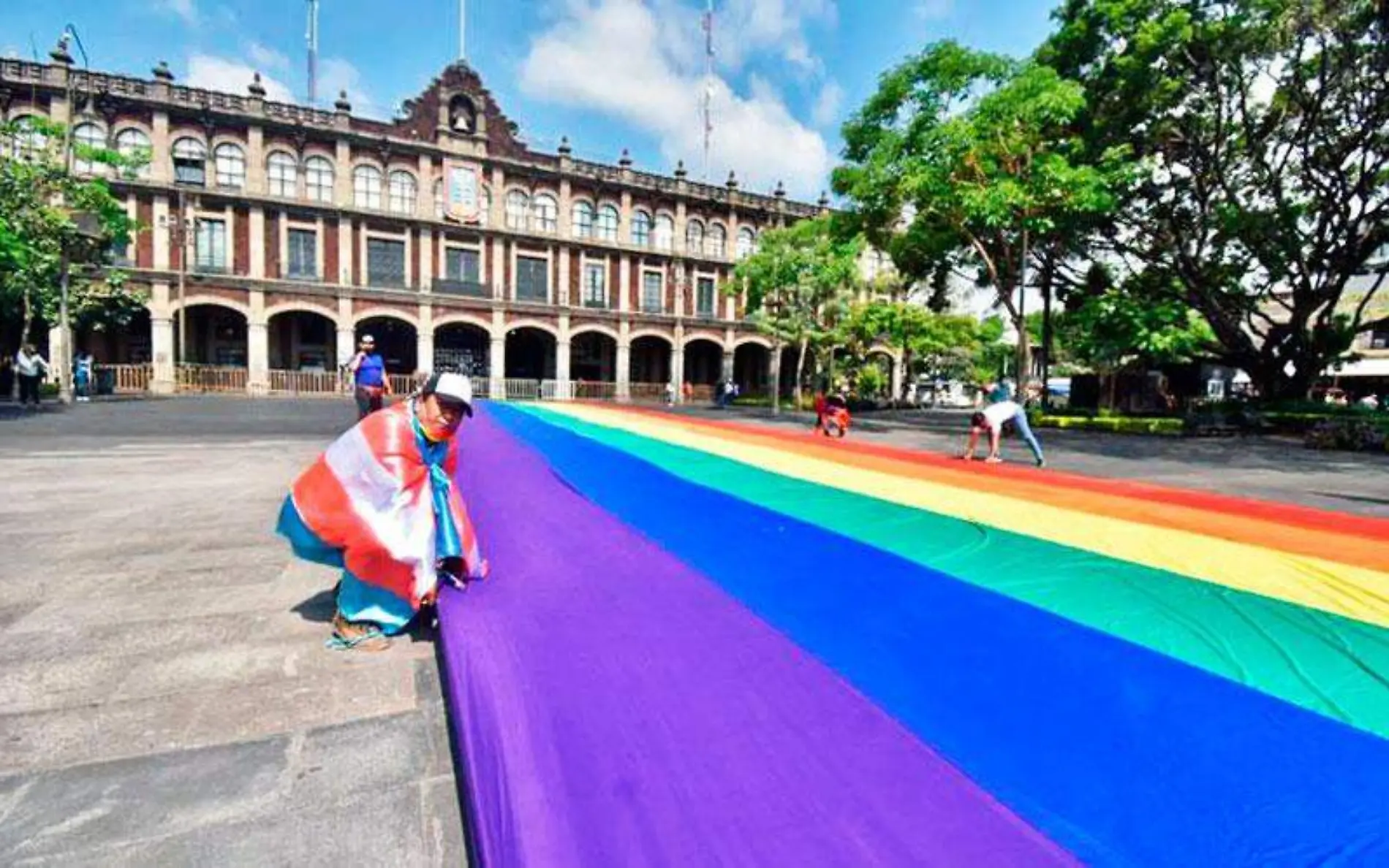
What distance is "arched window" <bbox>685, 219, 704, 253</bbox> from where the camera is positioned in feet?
111

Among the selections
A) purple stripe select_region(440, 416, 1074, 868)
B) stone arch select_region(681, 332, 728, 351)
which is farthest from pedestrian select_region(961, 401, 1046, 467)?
stone arch select_region(681, 332, 728, 351)

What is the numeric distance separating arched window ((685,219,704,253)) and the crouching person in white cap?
32238mm

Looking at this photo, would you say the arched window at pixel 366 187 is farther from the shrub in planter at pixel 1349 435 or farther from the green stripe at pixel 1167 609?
the shrub in planter at pixel 1349 435

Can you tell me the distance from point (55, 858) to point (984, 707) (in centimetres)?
231

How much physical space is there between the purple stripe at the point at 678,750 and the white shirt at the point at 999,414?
6.76 metres

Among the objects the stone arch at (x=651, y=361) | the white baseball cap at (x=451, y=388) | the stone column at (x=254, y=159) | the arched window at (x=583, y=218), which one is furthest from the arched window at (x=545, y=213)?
the white baseball cap at (x=451, y=388)

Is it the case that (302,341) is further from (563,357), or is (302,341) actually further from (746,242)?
(746,242)

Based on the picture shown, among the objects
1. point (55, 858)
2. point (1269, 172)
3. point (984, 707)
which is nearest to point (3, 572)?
point (55, 858)

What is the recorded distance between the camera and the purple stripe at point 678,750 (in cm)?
136

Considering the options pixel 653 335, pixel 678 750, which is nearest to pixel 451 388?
pixel 678 750

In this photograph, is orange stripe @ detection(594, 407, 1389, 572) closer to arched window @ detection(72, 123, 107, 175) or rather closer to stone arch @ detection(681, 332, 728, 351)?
stone arch @ detection(681, 332, 728, 351)

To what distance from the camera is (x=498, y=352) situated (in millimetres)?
29516

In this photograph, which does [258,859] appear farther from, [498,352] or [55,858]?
[498,352]

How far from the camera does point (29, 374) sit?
1439cm
